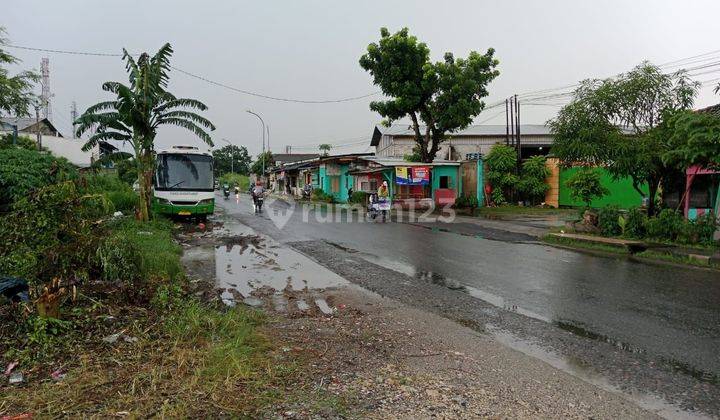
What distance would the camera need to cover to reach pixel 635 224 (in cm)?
1419

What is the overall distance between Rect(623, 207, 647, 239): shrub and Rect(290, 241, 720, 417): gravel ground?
868cm

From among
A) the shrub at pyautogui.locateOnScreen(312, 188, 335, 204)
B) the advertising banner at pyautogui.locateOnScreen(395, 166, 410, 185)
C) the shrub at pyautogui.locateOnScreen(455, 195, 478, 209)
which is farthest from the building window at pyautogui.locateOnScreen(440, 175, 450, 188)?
the shrub at pyautogui.locateOnScreen(312, 188, 335, 204)

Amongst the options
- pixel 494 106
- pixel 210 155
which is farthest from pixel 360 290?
pixel 494 106

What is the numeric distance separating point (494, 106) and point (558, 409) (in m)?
33.1

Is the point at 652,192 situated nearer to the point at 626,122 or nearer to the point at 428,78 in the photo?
the point at 626,122

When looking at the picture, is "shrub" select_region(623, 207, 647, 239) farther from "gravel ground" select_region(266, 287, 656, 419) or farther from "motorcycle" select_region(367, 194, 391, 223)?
"gravel ground" select_region(266, 287, 656, 419)

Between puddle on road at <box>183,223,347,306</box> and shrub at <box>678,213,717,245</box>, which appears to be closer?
puddle on road at <box>183,223,347,306</box>

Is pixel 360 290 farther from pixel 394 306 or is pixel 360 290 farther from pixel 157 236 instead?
pixel 157 236

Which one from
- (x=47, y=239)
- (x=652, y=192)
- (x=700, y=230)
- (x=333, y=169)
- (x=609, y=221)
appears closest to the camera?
(x=47, y=239)

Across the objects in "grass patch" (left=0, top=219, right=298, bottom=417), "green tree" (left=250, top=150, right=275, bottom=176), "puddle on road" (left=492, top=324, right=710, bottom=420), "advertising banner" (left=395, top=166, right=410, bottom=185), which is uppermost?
"green tree" (left=250, top=150, right=275, bottom=176)

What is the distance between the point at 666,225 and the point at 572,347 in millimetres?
10175

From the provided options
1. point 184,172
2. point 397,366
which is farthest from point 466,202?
point 397,366

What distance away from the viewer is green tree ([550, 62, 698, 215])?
13.3 metres

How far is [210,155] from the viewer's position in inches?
770
